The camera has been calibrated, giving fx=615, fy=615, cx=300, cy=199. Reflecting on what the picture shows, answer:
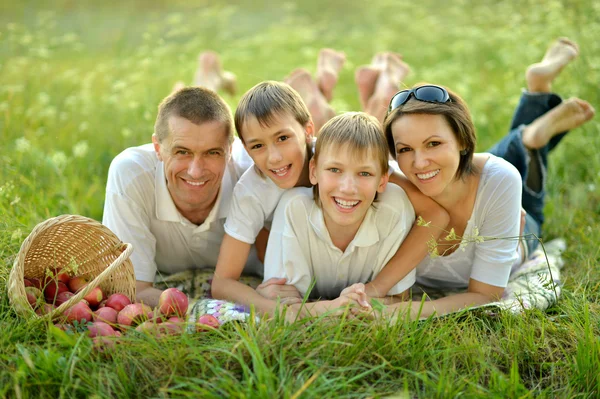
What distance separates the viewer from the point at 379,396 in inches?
89.0

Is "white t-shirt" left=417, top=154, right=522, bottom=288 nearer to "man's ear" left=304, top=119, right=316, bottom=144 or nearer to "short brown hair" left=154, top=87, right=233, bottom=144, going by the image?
"man's ear" left=304, top=119, right=316, bottom=144

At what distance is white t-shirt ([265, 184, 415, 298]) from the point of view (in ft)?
10.5

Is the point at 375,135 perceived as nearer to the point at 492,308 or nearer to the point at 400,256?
the point at 400,256

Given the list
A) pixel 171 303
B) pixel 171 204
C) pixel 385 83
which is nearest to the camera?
pixel 171 303

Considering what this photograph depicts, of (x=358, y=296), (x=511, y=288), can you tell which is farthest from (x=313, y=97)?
(x=358, y=296)

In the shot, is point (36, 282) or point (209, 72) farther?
point (209, 72)

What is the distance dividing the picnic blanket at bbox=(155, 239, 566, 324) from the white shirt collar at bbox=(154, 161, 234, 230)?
366 mm

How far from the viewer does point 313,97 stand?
4781 mm

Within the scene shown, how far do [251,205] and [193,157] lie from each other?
405 millimetres

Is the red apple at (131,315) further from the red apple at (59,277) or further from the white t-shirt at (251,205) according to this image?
the white t-shirt at (251,205)

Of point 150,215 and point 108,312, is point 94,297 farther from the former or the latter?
point 150,215

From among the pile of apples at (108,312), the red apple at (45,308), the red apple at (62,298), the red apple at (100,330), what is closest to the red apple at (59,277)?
the pile of apples at (108,312)

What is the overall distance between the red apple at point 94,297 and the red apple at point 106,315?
18 cm

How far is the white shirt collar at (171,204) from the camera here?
3416 mm
